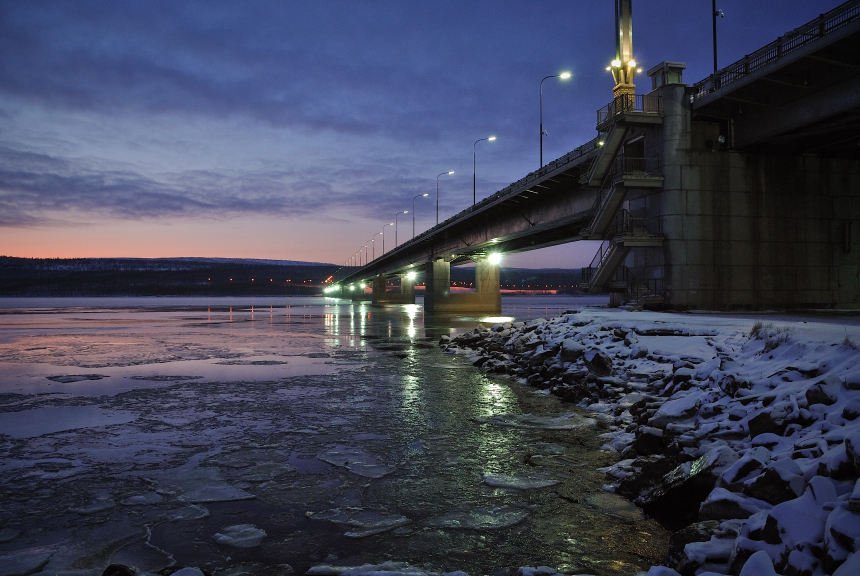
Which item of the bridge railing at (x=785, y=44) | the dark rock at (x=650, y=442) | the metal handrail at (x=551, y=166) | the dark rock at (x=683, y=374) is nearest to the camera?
the dark rock at (x=650, y=442)

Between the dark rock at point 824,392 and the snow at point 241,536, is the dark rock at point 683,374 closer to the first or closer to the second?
the dark rock at point 824,392

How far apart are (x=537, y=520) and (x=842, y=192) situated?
2820cm

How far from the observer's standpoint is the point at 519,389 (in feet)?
45.4

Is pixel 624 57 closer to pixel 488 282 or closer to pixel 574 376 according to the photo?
pixel 574 376

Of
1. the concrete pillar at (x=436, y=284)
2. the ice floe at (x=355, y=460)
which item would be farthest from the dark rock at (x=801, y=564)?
the concrete pillar at (x=436, y=284)

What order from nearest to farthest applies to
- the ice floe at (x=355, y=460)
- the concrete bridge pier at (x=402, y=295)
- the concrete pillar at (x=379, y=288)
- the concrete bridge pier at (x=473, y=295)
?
the ice floe at (x=355, y=460) → the concrete bridge pier at (x=473, y=295) → the concrete bridge pier at (x=402, y=295) → the concrete pillar at (x=379, y=288)

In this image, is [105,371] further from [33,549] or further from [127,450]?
[33,549]

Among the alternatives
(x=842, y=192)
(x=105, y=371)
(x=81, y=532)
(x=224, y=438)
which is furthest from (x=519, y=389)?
(x=842, y=192)

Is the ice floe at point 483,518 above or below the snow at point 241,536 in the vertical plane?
below

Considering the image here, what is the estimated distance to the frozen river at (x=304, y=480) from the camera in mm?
4906

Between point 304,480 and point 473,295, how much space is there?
66682 millimetres

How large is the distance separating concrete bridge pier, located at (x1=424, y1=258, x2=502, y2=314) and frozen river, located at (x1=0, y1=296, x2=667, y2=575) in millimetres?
57805

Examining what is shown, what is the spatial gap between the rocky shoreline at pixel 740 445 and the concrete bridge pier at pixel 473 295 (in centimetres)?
5792

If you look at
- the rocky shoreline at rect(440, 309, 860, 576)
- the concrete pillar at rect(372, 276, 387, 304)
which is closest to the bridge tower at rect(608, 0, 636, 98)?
the rocky shoreline at rect(440, 309, 860, 576)
